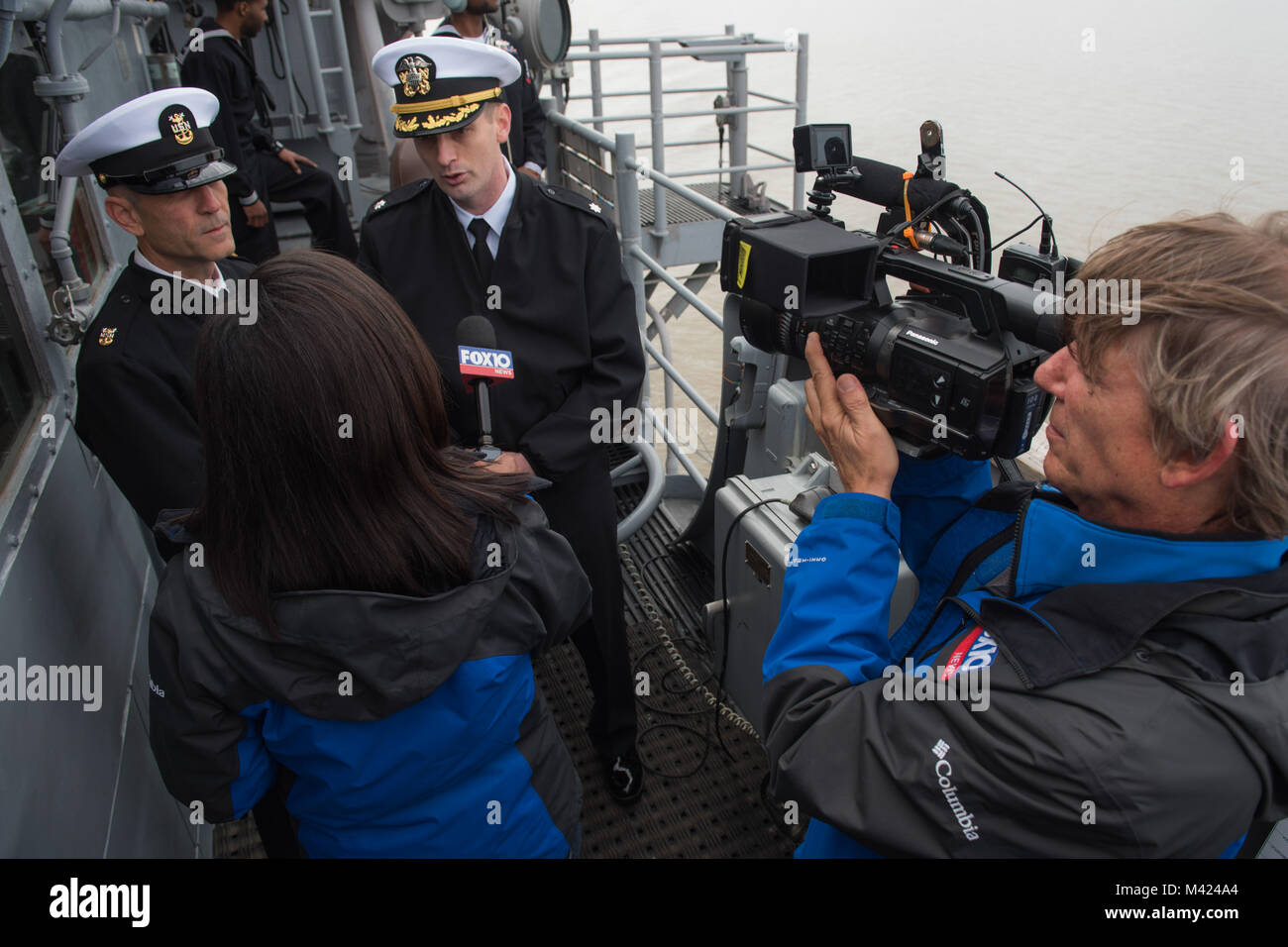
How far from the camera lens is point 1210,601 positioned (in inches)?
30.5

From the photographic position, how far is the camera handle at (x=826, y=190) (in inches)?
57.8

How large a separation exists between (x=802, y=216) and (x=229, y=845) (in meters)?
1.82

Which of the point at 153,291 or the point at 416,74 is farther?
the point at 416,74

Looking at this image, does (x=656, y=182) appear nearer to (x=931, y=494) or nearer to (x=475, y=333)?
(x=475, y=333)

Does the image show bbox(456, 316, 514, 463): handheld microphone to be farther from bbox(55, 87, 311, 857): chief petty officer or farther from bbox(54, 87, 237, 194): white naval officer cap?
bbox(54, 87, 237, 194): white naval officer cap

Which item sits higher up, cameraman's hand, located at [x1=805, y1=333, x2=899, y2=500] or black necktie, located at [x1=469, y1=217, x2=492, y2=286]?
black necktie, located at [x1=469, y1=217, x2=492, y2=286]

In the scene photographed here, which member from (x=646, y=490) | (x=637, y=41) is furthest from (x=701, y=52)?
(x=646, y=490)

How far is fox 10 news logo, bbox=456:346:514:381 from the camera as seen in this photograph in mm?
1425

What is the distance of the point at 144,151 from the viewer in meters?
1.53

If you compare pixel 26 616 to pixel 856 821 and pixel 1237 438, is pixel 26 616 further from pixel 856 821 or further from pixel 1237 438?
pixel 1237 438

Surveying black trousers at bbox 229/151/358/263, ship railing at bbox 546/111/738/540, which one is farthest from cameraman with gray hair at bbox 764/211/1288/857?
black trousers at bbox 229/151/358/263

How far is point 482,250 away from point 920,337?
105cm

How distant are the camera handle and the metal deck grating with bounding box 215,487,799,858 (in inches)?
50.8

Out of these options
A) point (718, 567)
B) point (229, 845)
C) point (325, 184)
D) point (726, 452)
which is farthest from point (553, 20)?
point (229, 845)
